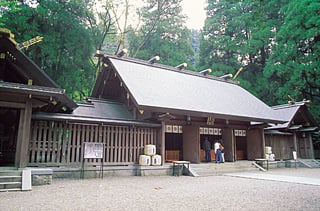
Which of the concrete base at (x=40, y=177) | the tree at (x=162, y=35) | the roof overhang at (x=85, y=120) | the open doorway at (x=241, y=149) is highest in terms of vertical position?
the tree at (x=162, y=35)

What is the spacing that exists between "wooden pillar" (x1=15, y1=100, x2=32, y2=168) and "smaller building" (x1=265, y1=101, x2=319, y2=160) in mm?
12887

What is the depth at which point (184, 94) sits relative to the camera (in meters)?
11.6

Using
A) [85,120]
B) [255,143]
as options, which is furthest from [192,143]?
[85,120]

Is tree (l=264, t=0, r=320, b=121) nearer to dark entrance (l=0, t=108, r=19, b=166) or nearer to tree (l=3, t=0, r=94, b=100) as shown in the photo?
tree (l=3, t=0, r=94, b=100)

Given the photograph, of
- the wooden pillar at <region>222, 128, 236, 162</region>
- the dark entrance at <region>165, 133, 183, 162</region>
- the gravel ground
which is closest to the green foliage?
the wooden pillar at <region>222, 128, 236, 162</region>

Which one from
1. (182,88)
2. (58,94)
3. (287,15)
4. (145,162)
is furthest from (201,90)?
(287,15)

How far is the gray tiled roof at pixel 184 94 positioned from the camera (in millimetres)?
9914

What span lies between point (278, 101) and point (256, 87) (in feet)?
7.47

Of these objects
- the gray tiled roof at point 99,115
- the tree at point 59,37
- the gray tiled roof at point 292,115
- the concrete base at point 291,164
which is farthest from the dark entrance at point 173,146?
the tree at point 59,37

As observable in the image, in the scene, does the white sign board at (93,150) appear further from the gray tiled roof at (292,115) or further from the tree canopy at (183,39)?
the gray tiled roof at (292,115)

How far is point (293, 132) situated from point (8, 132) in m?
16.9

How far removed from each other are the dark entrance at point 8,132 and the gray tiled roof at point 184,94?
5.34 meters

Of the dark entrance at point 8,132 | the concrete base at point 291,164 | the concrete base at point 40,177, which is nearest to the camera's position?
the concrete base at point 40,177

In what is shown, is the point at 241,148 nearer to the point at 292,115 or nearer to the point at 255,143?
the point at 255,143
